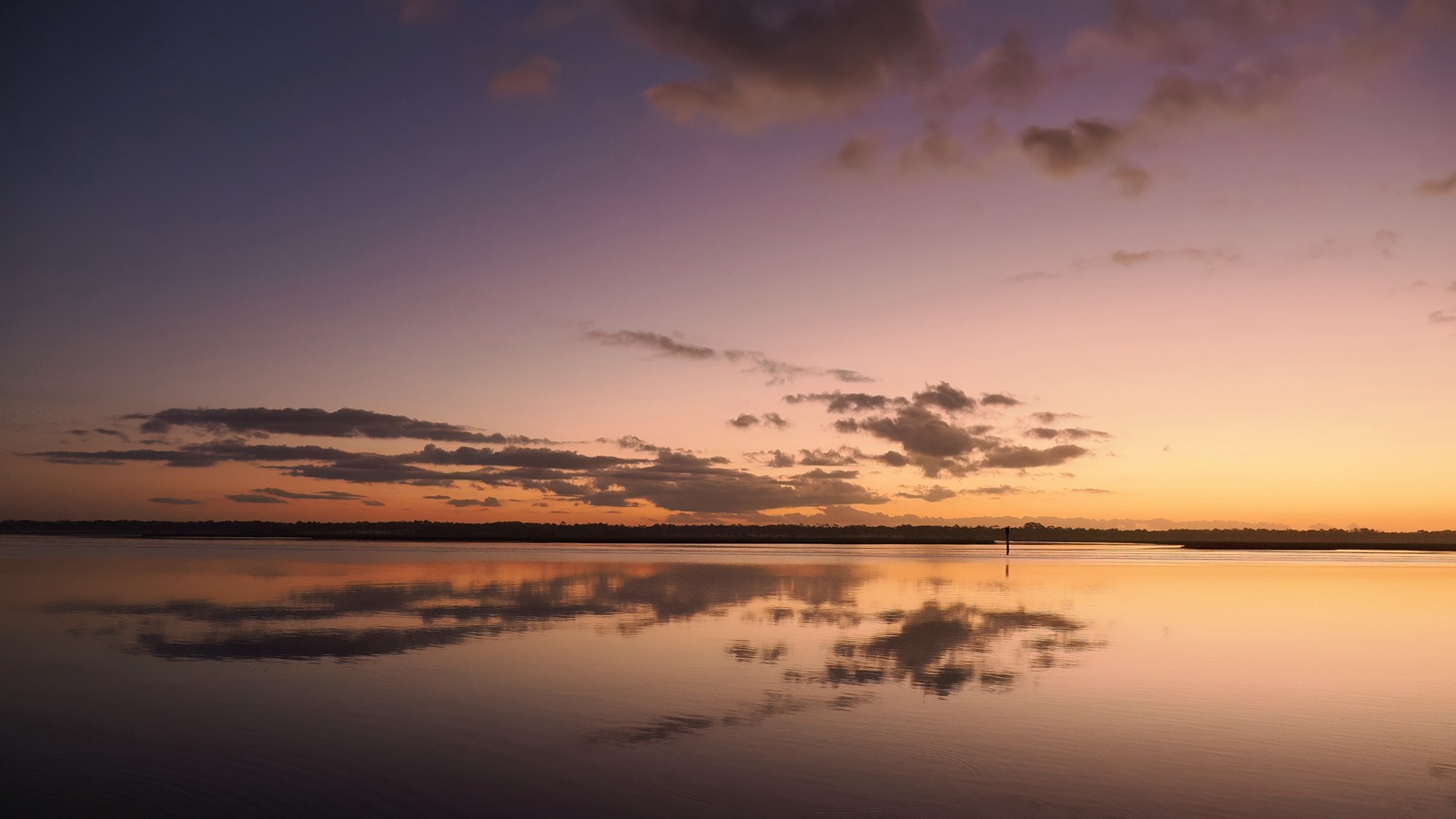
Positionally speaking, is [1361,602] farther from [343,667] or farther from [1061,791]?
[343,667]

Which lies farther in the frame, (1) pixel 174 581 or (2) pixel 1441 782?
(1) pixel 174 581

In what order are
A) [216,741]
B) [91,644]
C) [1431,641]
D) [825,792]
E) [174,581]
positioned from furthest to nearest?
[174,581] → [1431,641] → [91,644] → [216,741] → [825,792]

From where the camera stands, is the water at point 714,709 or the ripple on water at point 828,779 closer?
the ripple on water at point 828,779

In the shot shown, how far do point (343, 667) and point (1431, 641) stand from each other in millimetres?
29618

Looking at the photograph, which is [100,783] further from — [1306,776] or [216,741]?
[1306,776]

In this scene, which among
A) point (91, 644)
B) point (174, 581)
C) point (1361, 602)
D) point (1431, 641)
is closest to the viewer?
point (91, 644)

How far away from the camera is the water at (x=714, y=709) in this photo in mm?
11523

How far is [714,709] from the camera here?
1631cm

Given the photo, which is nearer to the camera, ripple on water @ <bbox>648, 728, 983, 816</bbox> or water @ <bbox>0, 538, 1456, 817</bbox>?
ripple on water @ <bbox>648, 728, 983, 816</bbox>

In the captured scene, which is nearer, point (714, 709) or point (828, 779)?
point (828, 779)

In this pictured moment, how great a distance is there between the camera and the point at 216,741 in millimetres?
13680

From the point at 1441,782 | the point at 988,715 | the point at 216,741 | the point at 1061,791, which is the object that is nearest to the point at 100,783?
the point at 216,741

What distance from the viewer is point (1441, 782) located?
1242 centimetres

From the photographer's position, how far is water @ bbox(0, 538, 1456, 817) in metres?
11.5
